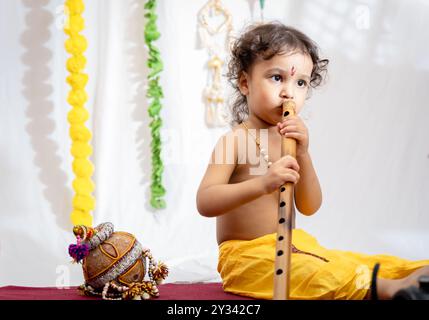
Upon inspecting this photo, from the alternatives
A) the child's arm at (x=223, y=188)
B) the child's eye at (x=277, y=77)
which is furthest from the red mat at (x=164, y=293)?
the child's eye at (x=277, y=77)

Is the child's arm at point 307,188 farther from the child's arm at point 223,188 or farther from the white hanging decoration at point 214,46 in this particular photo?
the white hanging decoration at point 214,46

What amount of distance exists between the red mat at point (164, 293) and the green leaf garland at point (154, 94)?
0.62 metres

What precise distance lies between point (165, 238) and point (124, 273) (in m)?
0.84

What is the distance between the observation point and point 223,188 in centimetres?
117

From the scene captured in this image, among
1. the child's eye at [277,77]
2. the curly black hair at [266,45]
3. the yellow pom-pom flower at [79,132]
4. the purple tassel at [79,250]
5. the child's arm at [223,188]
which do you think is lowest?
the purple tassel at [79,250]

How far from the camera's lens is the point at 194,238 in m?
2.10

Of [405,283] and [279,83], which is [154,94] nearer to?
[279,83]

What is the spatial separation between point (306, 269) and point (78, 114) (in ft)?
3.45

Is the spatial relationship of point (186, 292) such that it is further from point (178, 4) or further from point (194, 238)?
point (178, 4)

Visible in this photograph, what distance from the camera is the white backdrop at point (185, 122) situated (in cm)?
203

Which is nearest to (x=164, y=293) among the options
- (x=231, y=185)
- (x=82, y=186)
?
(x=231, y=185)
